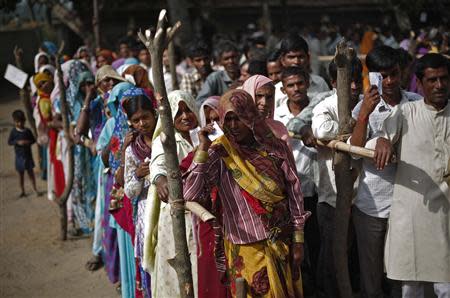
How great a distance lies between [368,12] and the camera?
2917 cm

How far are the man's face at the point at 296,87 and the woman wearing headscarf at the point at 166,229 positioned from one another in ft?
2.81

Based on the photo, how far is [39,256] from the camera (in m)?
7.58

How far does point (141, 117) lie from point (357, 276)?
2465mm

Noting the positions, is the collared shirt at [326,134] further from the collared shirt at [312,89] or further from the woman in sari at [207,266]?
the woman in sari at [207,266]

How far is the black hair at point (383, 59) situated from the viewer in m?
4.20

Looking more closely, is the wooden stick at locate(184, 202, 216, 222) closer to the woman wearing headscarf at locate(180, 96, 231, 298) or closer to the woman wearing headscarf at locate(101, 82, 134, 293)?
the woman wearing headscarf at locate(180, 96, 231, 298)

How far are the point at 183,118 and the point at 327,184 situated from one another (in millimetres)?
1296

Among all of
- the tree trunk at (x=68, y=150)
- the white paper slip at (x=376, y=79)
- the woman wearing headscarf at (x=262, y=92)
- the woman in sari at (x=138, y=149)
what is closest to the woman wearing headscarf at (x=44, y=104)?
the tree trunk at (x=68, y=150)

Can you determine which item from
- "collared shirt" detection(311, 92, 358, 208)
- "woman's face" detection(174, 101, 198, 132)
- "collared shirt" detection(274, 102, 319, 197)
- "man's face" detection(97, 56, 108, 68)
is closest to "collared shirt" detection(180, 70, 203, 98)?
"man's face" detection(97, 56, 108, 68)

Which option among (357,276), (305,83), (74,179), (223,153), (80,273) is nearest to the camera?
(223,153)

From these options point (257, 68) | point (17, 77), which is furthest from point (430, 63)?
point (17, 77)

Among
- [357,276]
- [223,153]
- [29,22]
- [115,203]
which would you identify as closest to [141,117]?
[115,203]

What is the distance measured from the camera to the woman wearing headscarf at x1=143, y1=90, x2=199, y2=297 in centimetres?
439

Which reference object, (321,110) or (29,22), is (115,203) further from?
(29,22)
